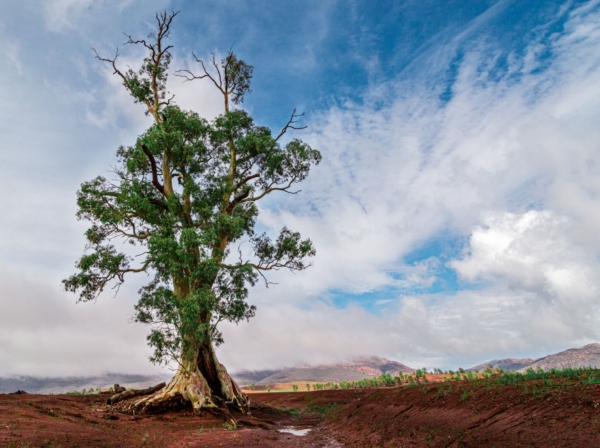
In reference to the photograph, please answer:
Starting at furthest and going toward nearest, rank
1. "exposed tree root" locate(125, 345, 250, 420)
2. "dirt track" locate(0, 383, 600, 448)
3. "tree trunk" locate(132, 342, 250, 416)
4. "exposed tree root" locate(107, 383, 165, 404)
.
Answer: "exposed tree root" locate(107, 383, 165, 404) → "tree trunk" locate(132, 342, 250, 416) → "exposed tree root" locate(125, 345, 250, 420) → "dirt track" locate(0, 383, 600, 448)

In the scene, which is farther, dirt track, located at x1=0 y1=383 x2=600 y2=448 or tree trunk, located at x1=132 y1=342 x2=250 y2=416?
tree trunk, located at x1=132 y1=342 x2=250 y2=416

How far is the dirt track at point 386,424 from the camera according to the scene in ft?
25.9

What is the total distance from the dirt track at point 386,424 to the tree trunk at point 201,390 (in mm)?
826

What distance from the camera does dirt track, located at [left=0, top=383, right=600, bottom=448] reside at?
25.9 ft

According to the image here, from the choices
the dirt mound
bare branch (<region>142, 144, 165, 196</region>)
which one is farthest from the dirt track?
bare branch (<region>142, 144, 165, 196</region>)

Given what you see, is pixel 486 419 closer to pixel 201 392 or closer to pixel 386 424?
pixel 386 424

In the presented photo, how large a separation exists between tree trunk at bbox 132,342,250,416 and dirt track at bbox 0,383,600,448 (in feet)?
2.71

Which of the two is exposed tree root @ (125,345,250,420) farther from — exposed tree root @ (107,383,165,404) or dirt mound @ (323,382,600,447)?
dirt mound @ (323,382,600,447)

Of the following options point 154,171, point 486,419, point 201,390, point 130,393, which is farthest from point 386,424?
point 154,171

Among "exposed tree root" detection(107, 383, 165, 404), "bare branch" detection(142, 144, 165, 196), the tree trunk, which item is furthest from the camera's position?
"bare branch" detection(142, 144, 165, 196)

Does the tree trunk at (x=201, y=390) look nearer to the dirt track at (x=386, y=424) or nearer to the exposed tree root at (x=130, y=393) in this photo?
the dirt track at (x=386, y=424)

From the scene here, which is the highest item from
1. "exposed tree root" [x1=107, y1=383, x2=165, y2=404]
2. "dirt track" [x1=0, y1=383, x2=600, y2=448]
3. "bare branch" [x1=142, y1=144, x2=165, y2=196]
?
"bare branch" [x1=142, y1=144, x2=165, y2=196]

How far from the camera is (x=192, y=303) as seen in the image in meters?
18.0

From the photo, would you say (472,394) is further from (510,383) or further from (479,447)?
(479,447)
